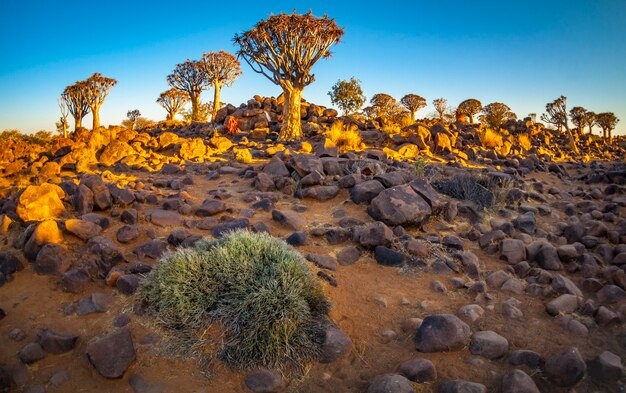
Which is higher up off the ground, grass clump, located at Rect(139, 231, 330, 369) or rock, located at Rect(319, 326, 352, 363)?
grass clump, located at Rect(139, 231, 330, 369)

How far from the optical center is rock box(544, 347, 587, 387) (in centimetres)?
273

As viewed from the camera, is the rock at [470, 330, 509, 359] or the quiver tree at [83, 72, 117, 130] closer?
the rock at [470, 330, 509, 359]

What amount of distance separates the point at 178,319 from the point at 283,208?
3.21 m

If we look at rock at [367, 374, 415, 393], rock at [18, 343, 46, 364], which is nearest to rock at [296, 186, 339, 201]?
rock at [367, 374, 415, 393]

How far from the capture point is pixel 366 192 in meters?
6.22

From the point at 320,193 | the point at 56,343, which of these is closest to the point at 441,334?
the point at 56,343

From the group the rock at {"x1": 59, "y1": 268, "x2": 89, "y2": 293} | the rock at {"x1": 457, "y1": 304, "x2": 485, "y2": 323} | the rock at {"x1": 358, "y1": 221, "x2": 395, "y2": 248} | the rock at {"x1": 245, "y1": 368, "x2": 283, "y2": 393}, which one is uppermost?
the rock at {"x1": 358, "y1": 221, "x2": 395, "y2": 248}

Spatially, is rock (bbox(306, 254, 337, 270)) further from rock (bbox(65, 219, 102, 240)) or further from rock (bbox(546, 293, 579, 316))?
rock (bbox(65, 219, 102, 240))

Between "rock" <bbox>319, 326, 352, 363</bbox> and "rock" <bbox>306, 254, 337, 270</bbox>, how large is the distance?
1.16m

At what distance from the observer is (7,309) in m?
3.53

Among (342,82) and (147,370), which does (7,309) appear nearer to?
(147,370)

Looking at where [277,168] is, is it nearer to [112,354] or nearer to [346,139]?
[346,139]

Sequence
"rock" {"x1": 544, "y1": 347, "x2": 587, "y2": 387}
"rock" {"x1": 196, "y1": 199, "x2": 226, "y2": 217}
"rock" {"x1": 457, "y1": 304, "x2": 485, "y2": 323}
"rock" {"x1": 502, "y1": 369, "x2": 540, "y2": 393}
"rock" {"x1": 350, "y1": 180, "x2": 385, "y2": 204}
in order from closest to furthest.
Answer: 1. "rock" {"x1": 502, "y1": 369, "x2": 540, "y2": 393}
2. "rock" {"x1": 544, "y1": 347, "x2": 587, "y2": 387}
3. "rock" {"x1": 457, "y1": 304, "x2": 485, "y2": 323}
4. "rock" {"x1": 196, "y1": 199, "x2": 226, "y2": 217}
5. "rock" {"x1": 350, "y1": 180, "x2": 385, "y2": 204}

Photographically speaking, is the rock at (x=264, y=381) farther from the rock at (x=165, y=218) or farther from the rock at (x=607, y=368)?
the rock at (x=165, y=218)
